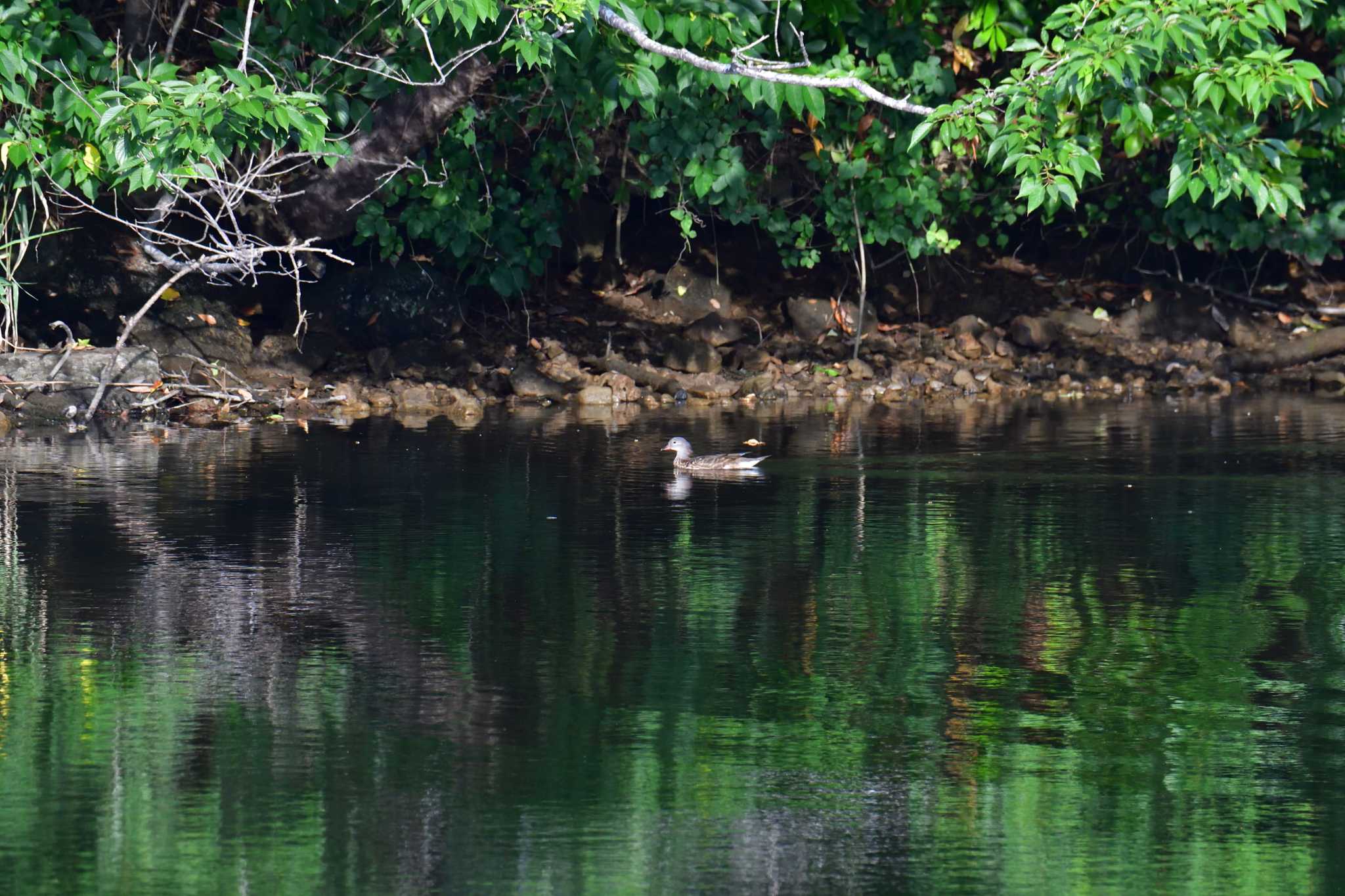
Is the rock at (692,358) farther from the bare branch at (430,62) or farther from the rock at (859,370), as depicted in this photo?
the bare branch at (430,62)

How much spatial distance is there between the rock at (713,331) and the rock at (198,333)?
4.32 metres

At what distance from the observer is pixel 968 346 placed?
2161 centimetres

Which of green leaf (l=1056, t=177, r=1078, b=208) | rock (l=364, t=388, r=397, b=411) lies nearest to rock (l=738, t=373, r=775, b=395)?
rock (l=364, t=388, r=397, b=411)

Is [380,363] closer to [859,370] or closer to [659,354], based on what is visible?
[659,354]

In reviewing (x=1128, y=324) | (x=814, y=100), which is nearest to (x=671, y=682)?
(x=814, y=100)

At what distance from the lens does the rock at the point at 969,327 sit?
72.1ft

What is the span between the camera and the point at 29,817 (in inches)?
239

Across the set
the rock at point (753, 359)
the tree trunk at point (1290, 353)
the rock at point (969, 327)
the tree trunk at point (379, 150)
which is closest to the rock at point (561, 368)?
the rock at point (753, 359)

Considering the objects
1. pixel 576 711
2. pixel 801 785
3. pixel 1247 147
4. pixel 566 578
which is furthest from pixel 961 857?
pixel 1247 147

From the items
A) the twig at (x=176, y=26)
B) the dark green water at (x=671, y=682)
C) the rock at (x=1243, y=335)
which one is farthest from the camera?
the rock at (x=1243, y=335)

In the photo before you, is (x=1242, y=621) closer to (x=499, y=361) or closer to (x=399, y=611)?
(x=399, y=611)

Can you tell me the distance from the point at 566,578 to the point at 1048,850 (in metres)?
4.38

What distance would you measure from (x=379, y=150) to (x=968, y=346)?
21.0 feet

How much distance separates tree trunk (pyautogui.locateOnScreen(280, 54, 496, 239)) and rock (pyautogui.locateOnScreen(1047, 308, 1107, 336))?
6958mm
